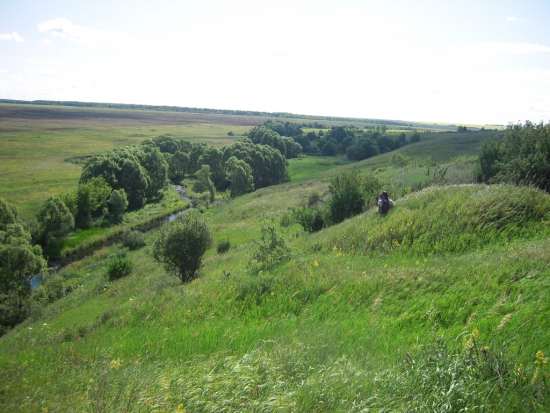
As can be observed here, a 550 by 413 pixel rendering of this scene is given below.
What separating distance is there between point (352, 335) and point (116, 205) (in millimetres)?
50217

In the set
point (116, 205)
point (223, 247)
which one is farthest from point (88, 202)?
point (223, 247)

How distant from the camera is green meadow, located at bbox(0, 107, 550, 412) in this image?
3879 mm

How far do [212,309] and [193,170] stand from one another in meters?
78.1

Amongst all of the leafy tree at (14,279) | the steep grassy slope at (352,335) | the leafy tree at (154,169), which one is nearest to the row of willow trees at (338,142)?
the leafy tree at (154,169)

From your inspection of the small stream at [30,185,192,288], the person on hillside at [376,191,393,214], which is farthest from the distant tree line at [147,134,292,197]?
the person on hillside at [376,191,393,214]

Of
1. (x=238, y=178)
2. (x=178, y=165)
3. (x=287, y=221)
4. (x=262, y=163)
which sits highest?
(x=262, y=163)

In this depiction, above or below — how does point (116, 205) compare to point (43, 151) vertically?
below

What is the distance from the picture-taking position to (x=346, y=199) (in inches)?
765

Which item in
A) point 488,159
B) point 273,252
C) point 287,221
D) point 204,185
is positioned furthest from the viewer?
point 204,185

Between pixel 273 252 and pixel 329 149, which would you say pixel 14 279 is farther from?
pixel 329 149

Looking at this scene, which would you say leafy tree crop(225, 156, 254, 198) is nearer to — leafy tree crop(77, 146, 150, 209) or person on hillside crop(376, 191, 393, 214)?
leafy tree crop(77, 146, 150, 209)

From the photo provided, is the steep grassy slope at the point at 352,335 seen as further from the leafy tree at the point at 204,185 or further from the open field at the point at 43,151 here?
the leafy tree at the point at 204,185

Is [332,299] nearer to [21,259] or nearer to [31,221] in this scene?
[21,259]

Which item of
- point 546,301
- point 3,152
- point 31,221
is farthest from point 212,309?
point 3,152
